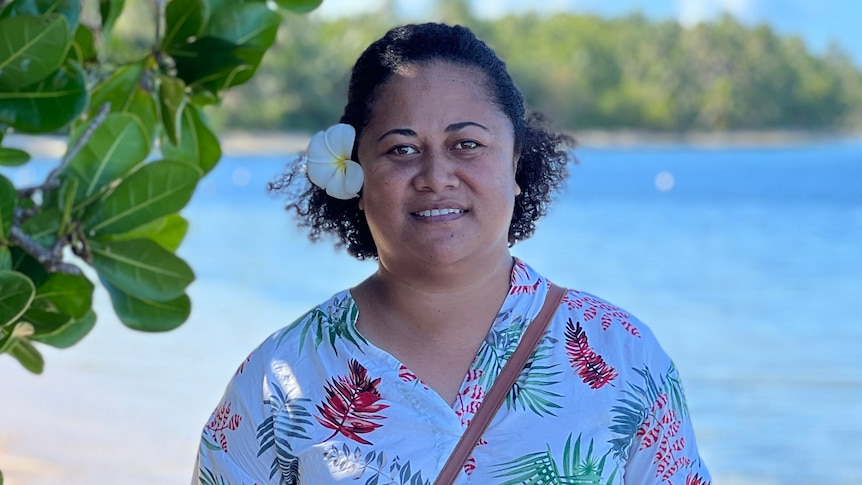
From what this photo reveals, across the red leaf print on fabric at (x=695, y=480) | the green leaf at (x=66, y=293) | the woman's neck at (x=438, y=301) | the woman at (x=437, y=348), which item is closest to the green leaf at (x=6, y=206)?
the green leaf at (x=66, y=293)

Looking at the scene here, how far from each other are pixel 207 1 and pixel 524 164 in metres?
0.70

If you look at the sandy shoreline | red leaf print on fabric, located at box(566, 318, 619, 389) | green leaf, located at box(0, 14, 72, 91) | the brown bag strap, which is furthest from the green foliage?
the sandy shoreline

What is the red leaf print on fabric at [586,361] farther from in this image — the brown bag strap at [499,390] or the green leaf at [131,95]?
the green leaf at [131,95]

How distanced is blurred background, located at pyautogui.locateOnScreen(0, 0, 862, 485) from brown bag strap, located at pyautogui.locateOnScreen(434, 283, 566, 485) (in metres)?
0.40

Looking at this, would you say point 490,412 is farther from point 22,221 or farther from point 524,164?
point 22,221

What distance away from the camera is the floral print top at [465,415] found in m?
1.62

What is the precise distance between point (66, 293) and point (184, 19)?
0.33 m

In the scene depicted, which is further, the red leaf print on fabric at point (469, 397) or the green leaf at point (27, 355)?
the red leaf print on fabric at point (469, 397)

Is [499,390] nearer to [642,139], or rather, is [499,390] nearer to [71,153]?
[71,153]

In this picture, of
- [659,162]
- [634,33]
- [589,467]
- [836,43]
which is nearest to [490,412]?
[589,467]

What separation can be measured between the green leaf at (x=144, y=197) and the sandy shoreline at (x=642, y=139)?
37336 mm

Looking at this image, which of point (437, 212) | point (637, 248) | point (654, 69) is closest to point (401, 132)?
point (437, 212)

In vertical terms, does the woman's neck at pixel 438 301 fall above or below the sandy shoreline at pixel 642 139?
below

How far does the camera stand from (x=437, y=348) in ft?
5.70
